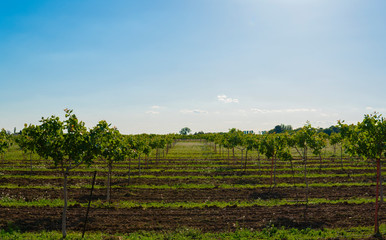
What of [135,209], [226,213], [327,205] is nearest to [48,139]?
[135,209]

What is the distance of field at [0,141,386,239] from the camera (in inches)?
480

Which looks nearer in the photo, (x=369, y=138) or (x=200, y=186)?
(x=369, y=138)

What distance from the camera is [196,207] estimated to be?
1623cm

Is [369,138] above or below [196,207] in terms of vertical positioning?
above

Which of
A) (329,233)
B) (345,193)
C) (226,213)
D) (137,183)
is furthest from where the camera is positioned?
(137,183)

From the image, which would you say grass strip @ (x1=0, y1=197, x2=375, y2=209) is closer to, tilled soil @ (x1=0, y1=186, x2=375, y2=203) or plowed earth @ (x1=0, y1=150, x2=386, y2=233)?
plowed earth @ (x1=0, y1=150, x2=386, y2=233)

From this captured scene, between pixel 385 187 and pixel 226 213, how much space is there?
16914mm

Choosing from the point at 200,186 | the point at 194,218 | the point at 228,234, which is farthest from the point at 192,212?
the point at 200,186

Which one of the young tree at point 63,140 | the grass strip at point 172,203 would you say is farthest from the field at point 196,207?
the young tree at point 63,140

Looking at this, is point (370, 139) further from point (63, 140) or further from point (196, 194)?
point (63, 140)

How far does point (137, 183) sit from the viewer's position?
960 inches

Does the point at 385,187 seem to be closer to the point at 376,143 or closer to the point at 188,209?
the point at 376,143

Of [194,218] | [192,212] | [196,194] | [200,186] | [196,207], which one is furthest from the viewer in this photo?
[200,186]

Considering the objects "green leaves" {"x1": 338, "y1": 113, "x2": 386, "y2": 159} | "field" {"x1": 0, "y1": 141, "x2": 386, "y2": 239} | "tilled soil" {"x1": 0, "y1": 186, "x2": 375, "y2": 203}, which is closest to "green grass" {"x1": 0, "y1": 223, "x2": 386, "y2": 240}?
"field" {"x1": 0, "y1": 141, "x2": 386, "y2": 239}
